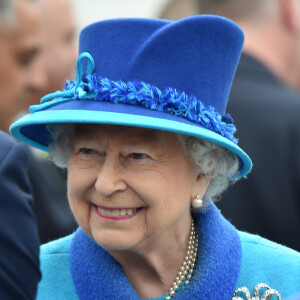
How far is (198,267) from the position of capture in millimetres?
3059

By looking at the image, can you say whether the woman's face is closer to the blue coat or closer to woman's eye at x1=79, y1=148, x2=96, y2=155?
woman's eye at x1=79, y1=148, x2=96, y2=155

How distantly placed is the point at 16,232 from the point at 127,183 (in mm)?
439

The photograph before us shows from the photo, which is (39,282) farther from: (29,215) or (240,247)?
(240,247)

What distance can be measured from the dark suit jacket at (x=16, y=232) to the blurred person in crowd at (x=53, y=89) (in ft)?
5.55

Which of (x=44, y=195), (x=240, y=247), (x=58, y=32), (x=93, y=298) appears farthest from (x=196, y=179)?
(x=58, y=32)

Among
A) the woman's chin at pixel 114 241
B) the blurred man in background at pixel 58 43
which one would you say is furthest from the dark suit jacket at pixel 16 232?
the blurred man in background at pixel 58 43

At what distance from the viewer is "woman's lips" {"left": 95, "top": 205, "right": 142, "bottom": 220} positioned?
9.36 ft

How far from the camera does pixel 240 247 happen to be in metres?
3.18

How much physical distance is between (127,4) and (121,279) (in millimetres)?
6296

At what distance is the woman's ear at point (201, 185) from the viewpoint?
9.89 ft

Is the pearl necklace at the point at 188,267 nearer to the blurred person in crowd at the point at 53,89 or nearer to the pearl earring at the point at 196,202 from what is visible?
the pearl earring at the point at 196,202

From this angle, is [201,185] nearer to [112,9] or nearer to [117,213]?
[117,213]

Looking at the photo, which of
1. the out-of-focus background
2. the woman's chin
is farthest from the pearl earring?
the out-of-focus background

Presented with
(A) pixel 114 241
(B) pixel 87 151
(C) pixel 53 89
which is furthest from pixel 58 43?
(A) pixel 114 241
